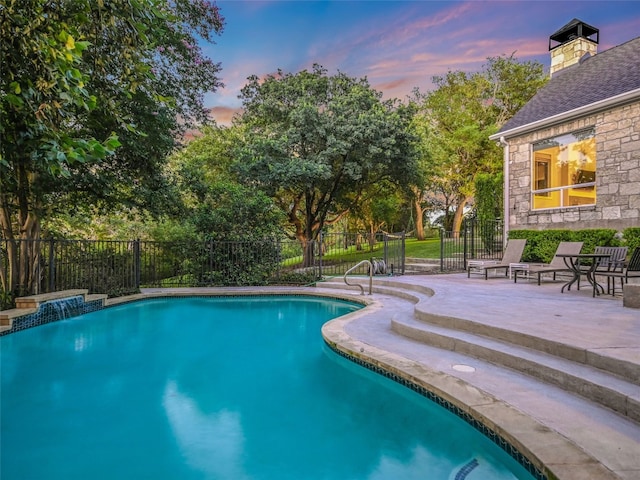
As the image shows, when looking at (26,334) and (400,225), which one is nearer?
(26,334)

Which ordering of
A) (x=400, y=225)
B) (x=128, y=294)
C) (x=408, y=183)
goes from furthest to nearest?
1. (x=400, y=225)
2. (x=408, y=183)
3. (x=128, y=294)

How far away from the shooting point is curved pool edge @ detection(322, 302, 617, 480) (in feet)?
6.57

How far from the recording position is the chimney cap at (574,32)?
473 inches

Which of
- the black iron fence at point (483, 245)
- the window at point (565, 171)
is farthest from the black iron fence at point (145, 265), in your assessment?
the window at point (565, 171)

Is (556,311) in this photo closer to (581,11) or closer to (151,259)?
(151,259)

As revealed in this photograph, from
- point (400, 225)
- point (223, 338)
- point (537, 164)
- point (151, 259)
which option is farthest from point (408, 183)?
point (400, 225)

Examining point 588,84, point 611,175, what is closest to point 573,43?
point 588,84

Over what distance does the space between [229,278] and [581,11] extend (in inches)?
554

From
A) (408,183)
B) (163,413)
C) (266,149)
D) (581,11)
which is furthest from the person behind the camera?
(408,183)

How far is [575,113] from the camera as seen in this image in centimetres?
900

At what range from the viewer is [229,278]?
11.2 metres

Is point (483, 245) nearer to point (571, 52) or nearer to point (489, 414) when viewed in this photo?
point (571, 52)

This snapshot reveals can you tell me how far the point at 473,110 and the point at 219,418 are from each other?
23313mm

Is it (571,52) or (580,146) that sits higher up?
(571,52)
